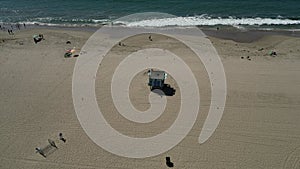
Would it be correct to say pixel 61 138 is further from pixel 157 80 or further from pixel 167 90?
pixel 167 90

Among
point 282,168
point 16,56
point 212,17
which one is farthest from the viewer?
point 212,17

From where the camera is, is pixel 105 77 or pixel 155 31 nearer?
pixel 105 77

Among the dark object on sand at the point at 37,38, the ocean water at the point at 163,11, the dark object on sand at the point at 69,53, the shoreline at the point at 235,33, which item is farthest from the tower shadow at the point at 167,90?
the ocean water at the point at 163,11

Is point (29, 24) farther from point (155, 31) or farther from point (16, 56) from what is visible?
point (155, 31)

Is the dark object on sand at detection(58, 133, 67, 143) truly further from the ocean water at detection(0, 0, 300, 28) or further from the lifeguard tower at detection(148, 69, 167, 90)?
the ocean water at detection(0, 0, 300, 28)

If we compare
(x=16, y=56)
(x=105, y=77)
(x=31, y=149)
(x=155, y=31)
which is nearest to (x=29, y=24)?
(x=16, y=56)

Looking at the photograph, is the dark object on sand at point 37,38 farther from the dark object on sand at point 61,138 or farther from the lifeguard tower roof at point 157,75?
the dark object on sand at point 61,138

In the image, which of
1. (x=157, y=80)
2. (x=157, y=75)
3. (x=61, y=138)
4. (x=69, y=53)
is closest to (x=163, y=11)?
(x=69, y=53)
